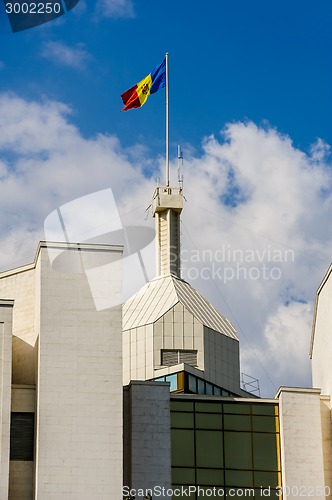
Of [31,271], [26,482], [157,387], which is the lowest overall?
[26,482]

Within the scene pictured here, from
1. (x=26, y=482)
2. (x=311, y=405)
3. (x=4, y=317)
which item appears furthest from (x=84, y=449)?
(x=311, y=405)

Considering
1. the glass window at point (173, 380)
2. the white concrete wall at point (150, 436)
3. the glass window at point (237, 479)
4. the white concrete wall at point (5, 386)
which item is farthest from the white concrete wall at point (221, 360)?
the white concrete wall at point (5, 386)

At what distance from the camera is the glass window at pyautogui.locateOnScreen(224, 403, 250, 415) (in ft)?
230

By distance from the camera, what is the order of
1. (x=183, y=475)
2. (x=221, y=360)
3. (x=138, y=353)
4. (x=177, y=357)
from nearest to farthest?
(x=183, y=475) → (x=177, y=357) → (x=138, y=353) → (x=221, y=360)

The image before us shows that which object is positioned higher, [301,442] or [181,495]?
[301,442]

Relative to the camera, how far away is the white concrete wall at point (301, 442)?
68.3m

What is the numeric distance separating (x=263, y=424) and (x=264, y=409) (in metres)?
0.83

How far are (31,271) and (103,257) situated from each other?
170 inches

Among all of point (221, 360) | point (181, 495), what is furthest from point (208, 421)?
point (221, 360)

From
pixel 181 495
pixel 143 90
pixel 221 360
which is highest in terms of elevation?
pixel 143 90

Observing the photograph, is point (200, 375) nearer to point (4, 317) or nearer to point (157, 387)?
point (157, 387)

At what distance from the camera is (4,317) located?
214ft

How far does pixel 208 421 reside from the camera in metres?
69.8

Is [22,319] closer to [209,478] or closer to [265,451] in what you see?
[209,478]
